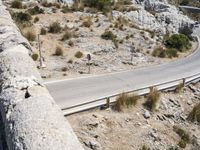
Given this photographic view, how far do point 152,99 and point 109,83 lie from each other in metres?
3.29

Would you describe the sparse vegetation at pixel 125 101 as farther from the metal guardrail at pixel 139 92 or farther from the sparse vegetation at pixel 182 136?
the sparse vegetation at pixel 182 136

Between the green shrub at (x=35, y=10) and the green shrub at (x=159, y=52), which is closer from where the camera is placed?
the green shrub at (x=159, y=52)

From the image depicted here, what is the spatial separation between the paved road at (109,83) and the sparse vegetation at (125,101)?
4.19 ft

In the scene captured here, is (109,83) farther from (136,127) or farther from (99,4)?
(99,4)

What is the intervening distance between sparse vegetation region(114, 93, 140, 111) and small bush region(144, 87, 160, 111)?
768 mm

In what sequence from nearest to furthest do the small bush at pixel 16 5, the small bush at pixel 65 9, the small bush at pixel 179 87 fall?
1. the small bush at pixel 179 87
2. the small bush at pixel 16 5
3. the small bush at pixel 65 9

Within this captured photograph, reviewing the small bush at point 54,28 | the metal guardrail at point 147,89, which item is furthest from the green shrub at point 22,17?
the metal guardrail at point 147,89

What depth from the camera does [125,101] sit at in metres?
17.8

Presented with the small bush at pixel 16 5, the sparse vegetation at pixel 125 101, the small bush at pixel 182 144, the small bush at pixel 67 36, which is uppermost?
the small bush at pixel 16 5

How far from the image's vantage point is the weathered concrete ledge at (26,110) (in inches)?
327

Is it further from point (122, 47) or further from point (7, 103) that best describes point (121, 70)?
point (7, 103)

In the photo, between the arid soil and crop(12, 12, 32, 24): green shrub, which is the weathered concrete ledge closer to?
the arid soil

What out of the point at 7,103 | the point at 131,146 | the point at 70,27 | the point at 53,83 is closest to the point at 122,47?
the point at 70,27

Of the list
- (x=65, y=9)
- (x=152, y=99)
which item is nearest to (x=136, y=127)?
(x=152, y=99)
